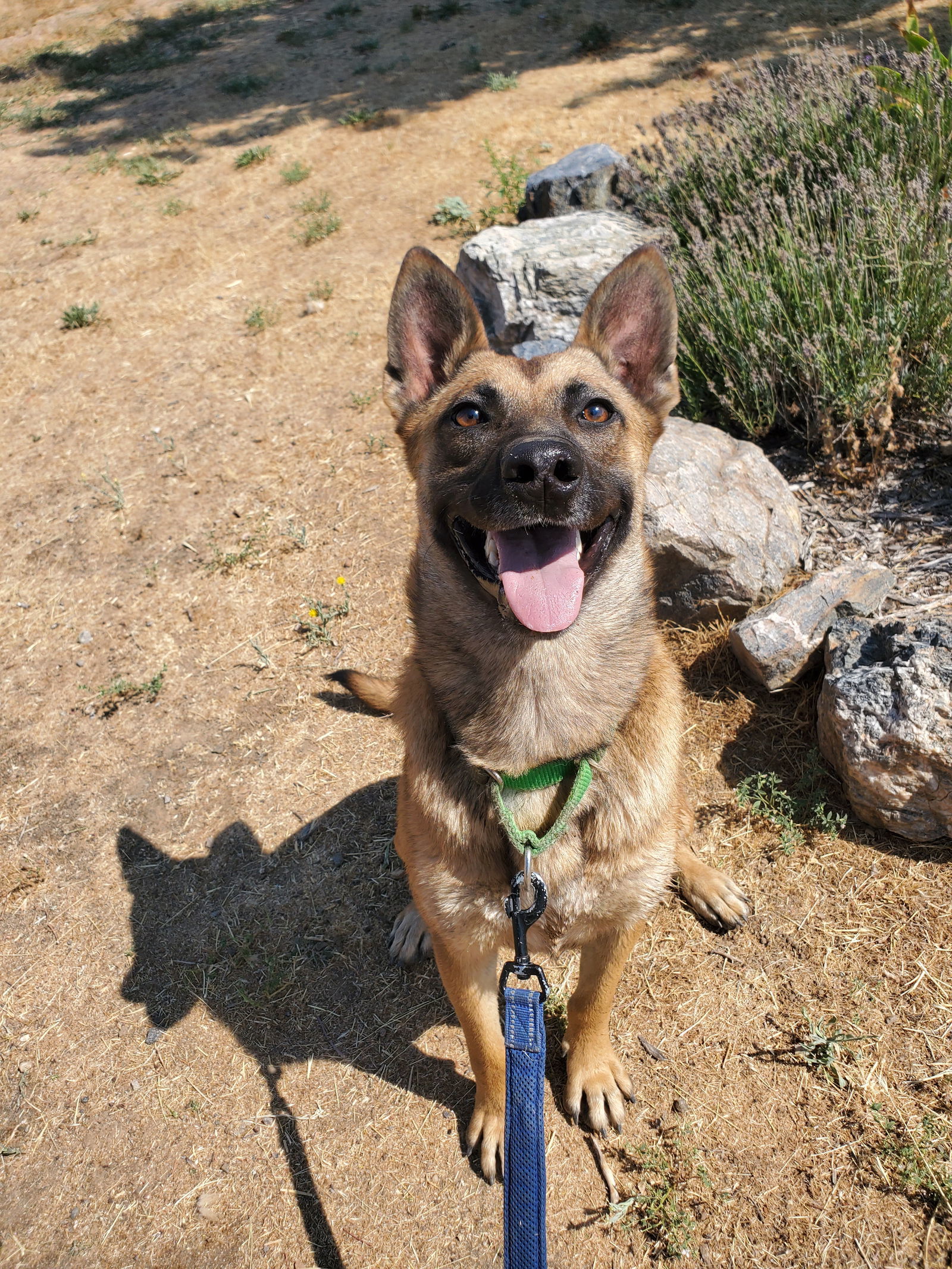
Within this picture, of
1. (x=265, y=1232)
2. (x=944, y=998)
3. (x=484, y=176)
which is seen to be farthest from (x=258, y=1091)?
(x=484, y=176)

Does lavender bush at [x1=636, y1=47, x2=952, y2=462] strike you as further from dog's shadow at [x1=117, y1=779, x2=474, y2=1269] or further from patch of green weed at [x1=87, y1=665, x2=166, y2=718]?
patch of green weed at [x1=87, y1=665, x2=166, y2=718]

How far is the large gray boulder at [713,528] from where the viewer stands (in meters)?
4.07

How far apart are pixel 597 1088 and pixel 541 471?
222 centimetres

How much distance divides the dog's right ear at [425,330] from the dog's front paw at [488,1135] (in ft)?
8.23

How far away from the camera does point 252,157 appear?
10.5m

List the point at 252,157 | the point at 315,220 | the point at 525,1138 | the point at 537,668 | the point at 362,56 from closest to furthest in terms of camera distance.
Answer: the point at 525,1138
the point at 537,668
the point at 315,220
the point at 252,157
the point at 362,56

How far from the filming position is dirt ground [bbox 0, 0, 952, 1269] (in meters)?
2.70

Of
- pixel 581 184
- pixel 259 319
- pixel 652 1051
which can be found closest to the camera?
pixel 652 1051

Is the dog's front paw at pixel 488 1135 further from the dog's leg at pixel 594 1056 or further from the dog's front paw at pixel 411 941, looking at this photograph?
the dog's front paw at pixel 411 941

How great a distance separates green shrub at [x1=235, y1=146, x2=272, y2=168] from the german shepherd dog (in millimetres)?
9603

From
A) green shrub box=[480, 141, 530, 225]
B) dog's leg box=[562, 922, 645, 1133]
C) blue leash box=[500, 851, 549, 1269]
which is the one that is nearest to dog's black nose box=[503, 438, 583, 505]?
blue leash box=[500, 851, 549, 1269]

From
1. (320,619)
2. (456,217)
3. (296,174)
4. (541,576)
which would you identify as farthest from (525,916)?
(296,174)

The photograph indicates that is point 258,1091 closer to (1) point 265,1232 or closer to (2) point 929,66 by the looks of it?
(1) point 265,1232

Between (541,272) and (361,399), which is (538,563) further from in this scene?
(361,399)
